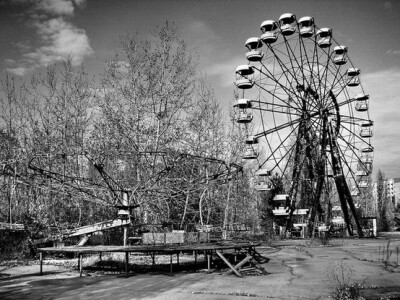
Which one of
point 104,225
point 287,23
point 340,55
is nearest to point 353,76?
point 340,55

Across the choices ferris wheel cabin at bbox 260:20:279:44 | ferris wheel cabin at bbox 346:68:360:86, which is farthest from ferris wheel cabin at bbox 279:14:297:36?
ferris wheel cabin at bbox 346:68:360:86

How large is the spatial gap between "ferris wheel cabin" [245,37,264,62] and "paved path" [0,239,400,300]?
2027cm

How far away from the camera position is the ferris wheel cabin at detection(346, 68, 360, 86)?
35.0 meters

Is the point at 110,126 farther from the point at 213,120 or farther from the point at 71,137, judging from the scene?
the point at 213,120

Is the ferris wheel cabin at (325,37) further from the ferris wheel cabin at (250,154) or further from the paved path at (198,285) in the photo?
the paved path at (198,285)

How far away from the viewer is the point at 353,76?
35188 millimetres

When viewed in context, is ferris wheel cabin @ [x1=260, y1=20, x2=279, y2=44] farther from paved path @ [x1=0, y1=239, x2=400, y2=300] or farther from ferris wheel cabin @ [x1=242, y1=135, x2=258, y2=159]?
paved path @ [x1=0, y1=239, x2=400, y2=300]

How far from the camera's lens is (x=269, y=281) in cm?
1268

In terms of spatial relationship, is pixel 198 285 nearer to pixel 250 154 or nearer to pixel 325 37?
pixel 250 154

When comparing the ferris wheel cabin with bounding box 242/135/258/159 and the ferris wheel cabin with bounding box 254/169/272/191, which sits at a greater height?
the ferris wheel cabin with bounding box 242/135/258/159

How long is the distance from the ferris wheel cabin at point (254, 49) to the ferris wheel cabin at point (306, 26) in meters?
3.65

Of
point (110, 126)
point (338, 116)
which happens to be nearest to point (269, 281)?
point (110, 126)

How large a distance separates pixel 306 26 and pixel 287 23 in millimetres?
1846

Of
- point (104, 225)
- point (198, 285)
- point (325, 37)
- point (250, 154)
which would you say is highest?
point (325, 37)
